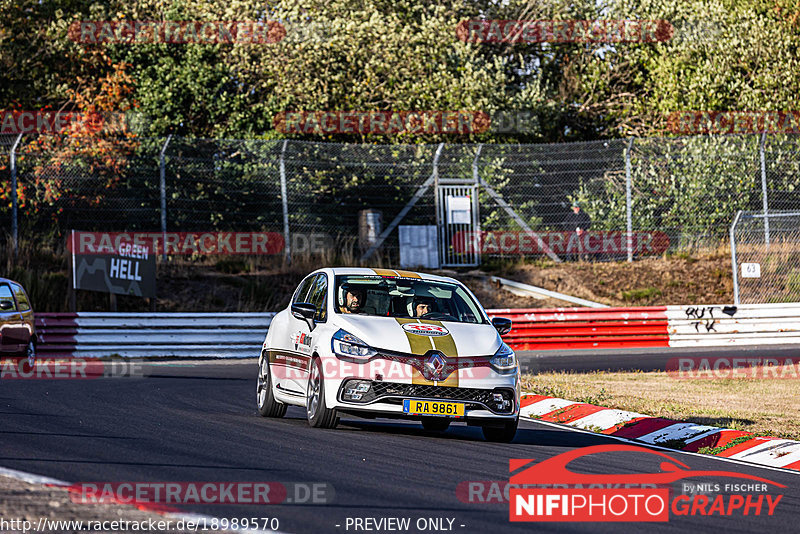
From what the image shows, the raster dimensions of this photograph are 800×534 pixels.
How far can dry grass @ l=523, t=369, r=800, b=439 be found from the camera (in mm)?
11312

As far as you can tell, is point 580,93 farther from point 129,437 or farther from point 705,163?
point 129,437

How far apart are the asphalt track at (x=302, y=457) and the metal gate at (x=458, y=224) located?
14.6 m

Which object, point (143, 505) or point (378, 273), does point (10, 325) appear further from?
point (143, 505)

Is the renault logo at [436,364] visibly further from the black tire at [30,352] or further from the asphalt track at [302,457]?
the black tire at [30,352]

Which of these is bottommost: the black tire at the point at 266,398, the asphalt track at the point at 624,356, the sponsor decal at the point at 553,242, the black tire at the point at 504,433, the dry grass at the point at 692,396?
the asphalt track at the point at 624,356

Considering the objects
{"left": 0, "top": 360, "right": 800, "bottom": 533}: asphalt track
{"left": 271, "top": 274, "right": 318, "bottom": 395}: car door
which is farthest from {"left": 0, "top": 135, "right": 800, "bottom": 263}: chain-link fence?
{"left": 271, "top": 274, "right": 318, "bottom": 395}: car door

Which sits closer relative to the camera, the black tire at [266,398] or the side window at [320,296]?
the side window at [320,296]

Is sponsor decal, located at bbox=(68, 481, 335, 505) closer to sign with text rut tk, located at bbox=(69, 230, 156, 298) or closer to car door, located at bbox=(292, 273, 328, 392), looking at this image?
car door, located at bbox=(292, 273, 328, 392)

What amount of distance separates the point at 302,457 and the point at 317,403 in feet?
6.95

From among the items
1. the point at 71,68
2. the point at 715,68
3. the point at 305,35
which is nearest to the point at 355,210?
the point at 305,35

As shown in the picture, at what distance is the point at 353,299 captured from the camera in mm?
10797

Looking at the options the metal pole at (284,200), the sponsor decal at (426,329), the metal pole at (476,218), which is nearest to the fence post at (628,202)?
the metal pole at (476,218)

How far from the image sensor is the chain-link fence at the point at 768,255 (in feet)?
83.3

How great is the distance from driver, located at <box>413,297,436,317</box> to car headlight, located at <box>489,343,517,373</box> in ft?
3.07
